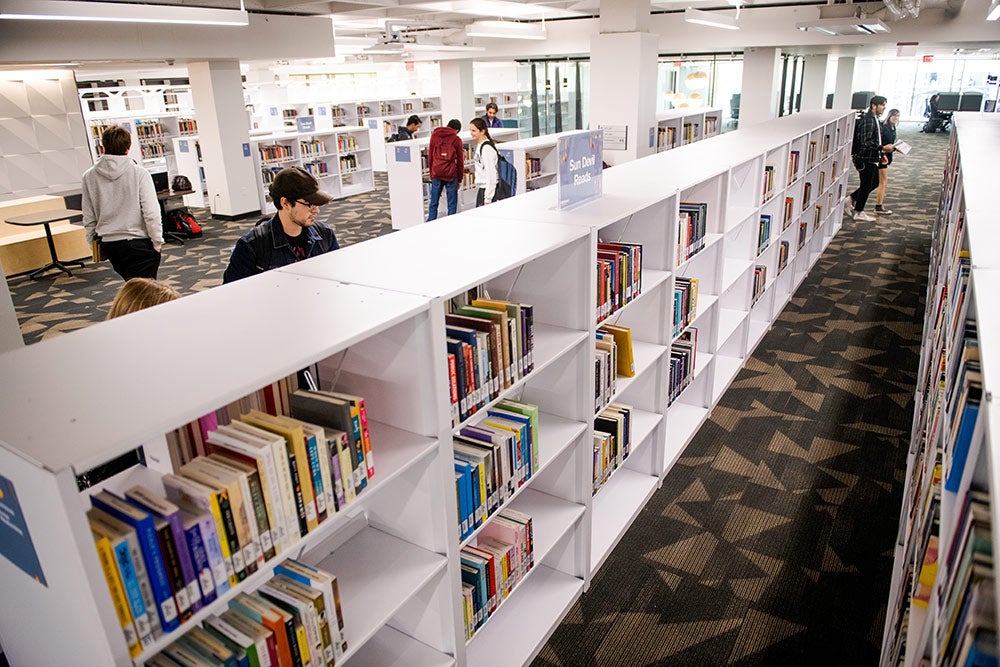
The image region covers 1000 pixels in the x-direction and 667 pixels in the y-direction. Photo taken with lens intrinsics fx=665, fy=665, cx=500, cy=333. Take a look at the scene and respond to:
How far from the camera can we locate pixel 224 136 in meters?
10.2

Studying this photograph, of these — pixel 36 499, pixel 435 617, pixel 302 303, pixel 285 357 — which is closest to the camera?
pixel 36 499

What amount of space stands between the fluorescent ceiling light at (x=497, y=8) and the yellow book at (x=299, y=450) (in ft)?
26.0

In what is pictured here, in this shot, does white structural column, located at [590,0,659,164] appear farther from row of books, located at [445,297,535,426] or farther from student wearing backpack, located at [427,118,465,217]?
row of books, located at [445,297,535,426]

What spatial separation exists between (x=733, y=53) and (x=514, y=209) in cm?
1523

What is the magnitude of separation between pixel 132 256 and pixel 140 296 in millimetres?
3293

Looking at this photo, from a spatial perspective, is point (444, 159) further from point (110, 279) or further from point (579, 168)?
point (579, 168)

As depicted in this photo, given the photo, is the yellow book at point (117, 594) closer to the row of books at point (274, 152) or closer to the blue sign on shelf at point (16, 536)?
the blue sign on shelf at point (16, 536)

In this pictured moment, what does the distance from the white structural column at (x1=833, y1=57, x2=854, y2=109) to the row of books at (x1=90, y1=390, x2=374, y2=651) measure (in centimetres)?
1856

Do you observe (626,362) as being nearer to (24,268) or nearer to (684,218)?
(684,218)

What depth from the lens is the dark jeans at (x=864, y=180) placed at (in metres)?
9.08

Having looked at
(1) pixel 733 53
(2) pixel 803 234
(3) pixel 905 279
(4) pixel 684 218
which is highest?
(1) pixel 733 53

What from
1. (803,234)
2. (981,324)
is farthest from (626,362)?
(803,234)

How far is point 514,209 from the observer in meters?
2.96

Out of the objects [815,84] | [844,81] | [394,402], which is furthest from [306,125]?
[844,81]
